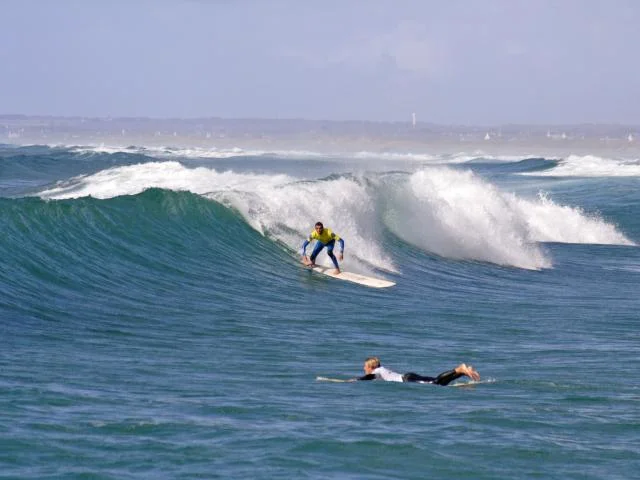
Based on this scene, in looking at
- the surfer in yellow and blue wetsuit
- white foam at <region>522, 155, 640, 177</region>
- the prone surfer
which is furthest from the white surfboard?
white foam at <region>522, 155, 640, 177</region>

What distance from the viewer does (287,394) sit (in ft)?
37.8

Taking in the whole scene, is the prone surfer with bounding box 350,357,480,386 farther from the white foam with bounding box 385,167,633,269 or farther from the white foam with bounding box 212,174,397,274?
the white foam with bounding box 385,167,633,269

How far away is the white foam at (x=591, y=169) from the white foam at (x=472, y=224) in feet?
98.6

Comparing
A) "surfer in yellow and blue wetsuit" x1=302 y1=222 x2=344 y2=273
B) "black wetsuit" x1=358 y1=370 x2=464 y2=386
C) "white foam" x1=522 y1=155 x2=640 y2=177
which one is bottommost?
"black wetsuit" x1=358 y1=370 x2=464 y2=386

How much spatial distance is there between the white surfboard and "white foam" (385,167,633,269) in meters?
5.77

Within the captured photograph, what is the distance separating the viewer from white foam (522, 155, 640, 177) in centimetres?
6612

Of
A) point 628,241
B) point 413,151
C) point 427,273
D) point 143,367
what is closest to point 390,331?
point 143,367

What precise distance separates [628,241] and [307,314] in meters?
19.6

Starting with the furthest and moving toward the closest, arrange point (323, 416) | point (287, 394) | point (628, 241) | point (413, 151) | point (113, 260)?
point (413, 151) < point (628, 241) < point (113, 260) < point (287, 394) < point (323, 416)

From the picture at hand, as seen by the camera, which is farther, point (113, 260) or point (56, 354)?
point (113, 260)

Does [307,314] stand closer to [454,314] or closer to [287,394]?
[454,314]

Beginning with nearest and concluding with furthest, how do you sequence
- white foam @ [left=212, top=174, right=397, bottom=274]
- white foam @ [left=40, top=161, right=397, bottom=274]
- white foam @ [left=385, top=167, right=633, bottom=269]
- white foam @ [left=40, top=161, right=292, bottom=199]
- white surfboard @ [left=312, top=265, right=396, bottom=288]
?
white surfboard @ [left=312, top=265, right=396, bottom=288]
white foam @ [left=40, top=161, right=397, bottom=274]
white foam @ [left=212, top=174, right=397, bottom=274]
white foam @ [left=385, top=167, right=633, bottom=269]
white foam @ [left=40, top=161, right=292, bottom=199]

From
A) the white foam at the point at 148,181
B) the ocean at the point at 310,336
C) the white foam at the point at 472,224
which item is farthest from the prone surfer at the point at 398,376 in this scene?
the white foam at the point at 148,181

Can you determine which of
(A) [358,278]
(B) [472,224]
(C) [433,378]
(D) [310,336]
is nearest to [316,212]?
(B) [472,224]
